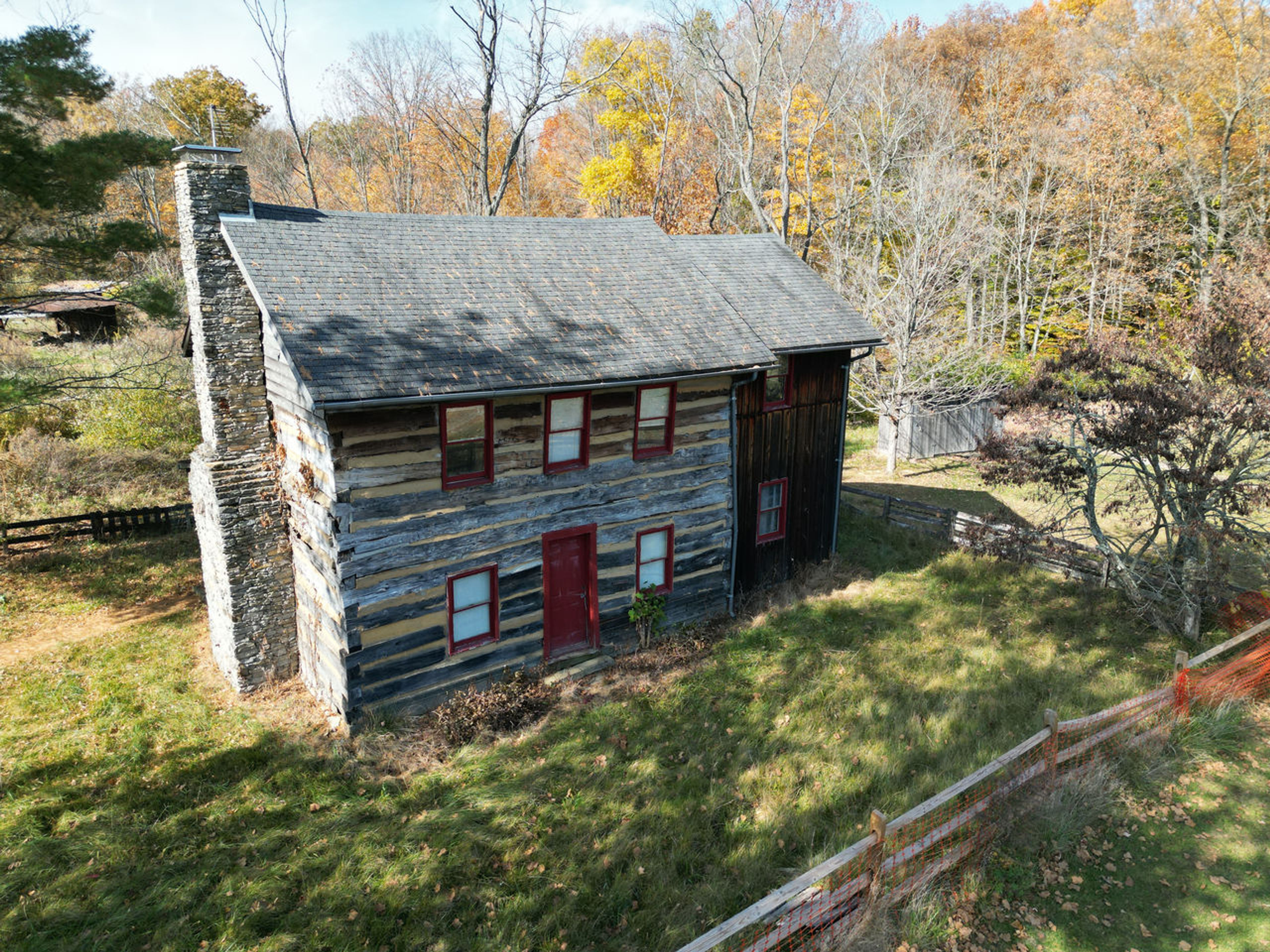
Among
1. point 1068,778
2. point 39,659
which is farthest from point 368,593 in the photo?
point 1068,778

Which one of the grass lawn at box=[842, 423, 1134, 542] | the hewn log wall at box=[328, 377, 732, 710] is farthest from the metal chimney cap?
the grass lawn at box=[842, 423, 1134, 542]

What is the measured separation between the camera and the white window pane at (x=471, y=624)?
1130 cm

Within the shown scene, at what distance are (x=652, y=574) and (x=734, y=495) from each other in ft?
7.82

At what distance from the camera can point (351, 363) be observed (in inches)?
383

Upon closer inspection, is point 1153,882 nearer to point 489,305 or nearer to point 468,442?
point 468,442

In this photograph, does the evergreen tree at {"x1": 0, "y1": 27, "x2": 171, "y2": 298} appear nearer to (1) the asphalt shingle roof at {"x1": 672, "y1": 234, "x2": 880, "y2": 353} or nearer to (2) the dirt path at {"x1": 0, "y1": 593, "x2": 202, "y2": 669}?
(2) the dirt path at {"x1": 0, "y1": 593, "x2": 202, "y2": 669}

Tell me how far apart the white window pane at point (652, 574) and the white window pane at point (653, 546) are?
0.10 metres

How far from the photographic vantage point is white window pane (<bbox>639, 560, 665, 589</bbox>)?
527 inches

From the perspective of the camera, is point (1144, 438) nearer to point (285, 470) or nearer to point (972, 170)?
point (285, 470)

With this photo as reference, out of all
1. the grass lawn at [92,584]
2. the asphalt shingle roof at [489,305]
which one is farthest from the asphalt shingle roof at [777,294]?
the grass lawn at [92,584]

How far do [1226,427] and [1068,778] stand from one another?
26.1 feet

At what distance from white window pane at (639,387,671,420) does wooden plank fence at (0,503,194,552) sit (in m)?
12.5

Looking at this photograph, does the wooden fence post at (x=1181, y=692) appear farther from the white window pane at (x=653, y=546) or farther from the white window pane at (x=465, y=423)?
the white window pane at (x=465, y=423)

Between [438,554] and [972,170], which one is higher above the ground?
[972,170]
